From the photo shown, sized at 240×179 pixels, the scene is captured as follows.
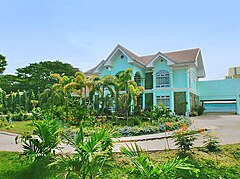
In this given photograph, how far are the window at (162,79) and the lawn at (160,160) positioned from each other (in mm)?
17576

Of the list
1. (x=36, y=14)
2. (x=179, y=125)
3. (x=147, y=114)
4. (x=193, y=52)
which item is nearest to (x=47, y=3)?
(x=36, y=14)

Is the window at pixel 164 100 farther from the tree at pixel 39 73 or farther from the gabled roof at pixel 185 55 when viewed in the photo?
the tree at pixel 39 73

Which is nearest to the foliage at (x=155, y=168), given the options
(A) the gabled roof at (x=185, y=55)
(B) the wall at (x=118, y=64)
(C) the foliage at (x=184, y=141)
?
(C) the foliage at (x=184, y=141)

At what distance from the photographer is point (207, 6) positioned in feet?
31.6

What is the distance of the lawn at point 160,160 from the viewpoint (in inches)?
219

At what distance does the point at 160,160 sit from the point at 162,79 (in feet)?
64.2

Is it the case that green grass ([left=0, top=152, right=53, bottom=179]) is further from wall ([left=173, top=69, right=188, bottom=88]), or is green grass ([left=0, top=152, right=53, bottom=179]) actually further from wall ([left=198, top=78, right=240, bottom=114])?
wall ([left=198, top=78, right=240, bottom=114])

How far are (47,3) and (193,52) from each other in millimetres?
21890

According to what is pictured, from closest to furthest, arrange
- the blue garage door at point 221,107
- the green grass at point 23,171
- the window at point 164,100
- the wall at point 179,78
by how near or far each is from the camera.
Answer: the green grass at point 23,171 < the wall at point 179,78 < the window at point 164,100 < the blue garage door at point 221,107

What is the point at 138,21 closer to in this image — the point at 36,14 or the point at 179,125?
the point at 36,14

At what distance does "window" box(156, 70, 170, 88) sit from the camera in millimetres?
25125

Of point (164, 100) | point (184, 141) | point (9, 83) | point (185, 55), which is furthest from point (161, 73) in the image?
point (9, 83)

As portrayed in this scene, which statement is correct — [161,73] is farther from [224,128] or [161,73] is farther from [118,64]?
[224,128]

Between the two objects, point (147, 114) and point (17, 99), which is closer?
point (147, 114)
